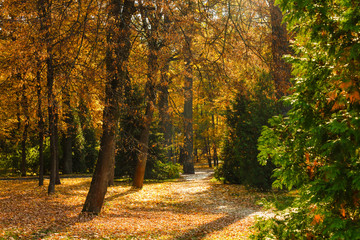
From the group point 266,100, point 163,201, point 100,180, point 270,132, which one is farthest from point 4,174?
point 270,132

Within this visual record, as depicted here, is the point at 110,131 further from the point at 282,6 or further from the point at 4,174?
the point at 4,174

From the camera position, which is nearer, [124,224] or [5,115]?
[124,224]

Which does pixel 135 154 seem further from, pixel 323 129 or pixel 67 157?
pixel 323 129

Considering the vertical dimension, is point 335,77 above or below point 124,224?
above

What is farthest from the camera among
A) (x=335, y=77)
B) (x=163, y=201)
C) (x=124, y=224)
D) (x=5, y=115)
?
(x=5, y=115)

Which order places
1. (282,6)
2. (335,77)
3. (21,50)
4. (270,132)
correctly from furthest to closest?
(21,50) → (270,132) → (282,6) → (335,77)

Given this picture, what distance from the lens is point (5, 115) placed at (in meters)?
16.5

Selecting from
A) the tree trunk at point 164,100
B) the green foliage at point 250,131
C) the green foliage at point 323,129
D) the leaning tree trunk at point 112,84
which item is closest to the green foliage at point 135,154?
the tree trunk at point 164,100

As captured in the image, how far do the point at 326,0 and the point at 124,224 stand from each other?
6.69 meters

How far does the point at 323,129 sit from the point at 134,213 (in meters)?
7.69

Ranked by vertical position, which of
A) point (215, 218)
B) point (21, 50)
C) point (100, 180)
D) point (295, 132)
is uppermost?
point (21, 50)

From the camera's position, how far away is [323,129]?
335cm

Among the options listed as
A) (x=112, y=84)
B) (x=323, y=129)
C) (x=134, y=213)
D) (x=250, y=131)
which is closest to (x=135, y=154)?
(x=250, y=131)

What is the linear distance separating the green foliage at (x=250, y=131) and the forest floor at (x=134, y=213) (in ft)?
2.35
